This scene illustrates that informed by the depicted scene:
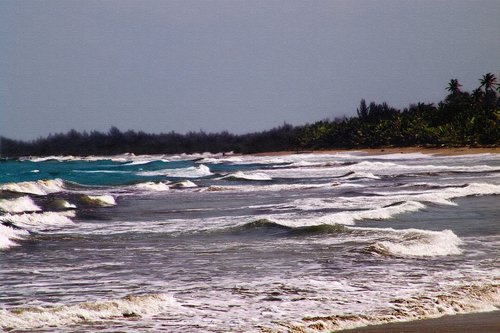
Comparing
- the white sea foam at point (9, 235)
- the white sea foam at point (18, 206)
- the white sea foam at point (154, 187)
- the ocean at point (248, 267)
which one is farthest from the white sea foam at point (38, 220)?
the white sea foam at point (154, 187)

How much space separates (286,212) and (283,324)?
15215 mm

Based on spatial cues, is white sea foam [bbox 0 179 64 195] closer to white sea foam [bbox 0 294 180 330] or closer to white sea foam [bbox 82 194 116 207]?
white sea foam [bbox 82 194 116 207]

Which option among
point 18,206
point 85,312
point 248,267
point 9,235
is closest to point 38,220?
point 9,235

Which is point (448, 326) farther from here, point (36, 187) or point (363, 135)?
point (363, 135)

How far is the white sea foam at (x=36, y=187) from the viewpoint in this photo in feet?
131

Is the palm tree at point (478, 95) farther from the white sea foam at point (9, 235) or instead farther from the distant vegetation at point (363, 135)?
the white sea foam at point (9, 235)

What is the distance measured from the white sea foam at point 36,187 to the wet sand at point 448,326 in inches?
1306

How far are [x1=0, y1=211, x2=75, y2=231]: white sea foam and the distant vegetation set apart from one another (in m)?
63.8

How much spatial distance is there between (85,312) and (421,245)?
733 centimetres

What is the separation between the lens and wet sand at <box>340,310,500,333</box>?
8391 millimetres

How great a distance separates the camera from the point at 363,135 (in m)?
113

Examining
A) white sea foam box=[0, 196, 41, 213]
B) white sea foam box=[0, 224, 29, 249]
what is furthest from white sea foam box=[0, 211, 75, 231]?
white sea foam box=[0, 196, 41, 213]

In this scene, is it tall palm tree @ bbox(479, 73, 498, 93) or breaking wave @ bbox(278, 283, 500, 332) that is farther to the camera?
tall palm tree @ bbox(479, 73, 498, 93)

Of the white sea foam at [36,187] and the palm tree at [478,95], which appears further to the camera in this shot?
the palm tree at [478,95]
